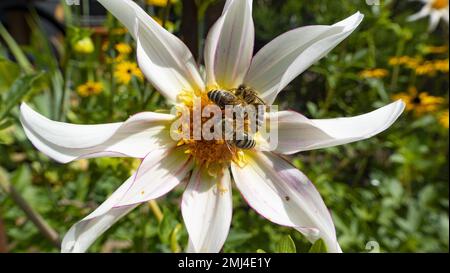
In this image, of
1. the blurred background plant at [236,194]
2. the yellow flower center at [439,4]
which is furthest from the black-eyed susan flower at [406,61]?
the yellow flower center at [439,4]

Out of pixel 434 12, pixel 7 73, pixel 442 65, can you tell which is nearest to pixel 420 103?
pixel 442 65

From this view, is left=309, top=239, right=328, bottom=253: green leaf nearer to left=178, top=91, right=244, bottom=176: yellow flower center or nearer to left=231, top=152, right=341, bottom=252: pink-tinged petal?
left=231, top=152, right=341, bottom=252: pink-tinged petal

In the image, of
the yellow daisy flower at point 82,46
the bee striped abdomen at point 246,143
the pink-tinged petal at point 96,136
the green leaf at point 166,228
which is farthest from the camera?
the yellow daisy flower at point 82,46

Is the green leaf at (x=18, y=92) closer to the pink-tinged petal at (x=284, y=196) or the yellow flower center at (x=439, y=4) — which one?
the pink-tinged petal at (x=284, y=196)

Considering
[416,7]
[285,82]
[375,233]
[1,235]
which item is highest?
[285,82]
